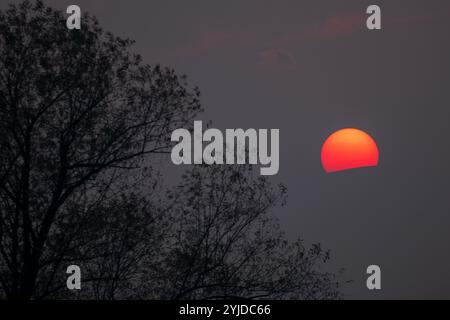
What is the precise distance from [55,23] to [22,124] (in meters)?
3.36

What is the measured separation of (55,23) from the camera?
18391 mm

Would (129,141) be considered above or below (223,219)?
above

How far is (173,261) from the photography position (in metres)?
20.3
